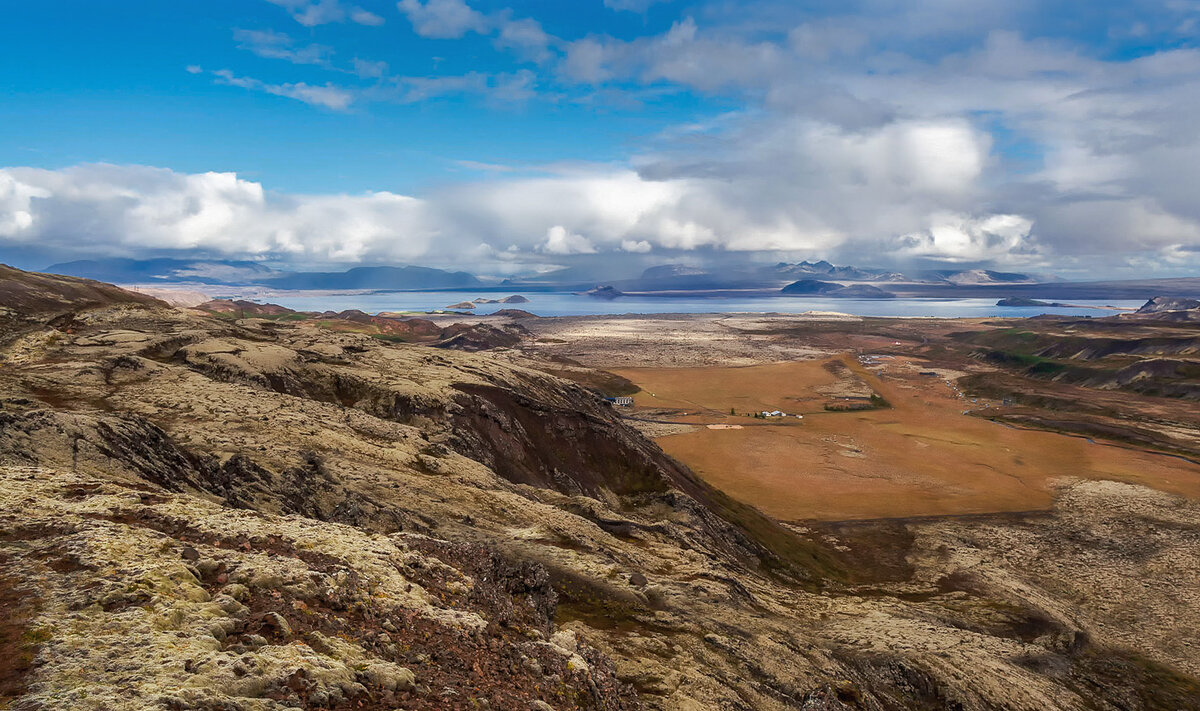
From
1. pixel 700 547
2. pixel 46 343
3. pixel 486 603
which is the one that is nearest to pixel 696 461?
pixel 700 547

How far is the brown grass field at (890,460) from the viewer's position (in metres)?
58.0

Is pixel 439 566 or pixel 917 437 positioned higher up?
pixel 439 566

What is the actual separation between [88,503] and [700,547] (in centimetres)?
2920

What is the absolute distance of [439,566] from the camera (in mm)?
18500

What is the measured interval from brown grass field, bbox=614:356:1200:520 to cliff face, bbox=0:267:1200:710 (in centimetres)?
678

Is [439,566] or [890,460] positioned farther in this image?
[890,460]

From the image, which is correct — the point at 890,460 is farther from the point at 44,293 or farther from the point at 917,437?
the point at 44,293

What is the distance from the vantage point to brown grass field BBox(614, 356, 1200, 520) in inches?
2283

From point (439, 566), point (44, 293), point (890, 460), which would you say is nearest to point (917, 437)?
point (890, 460)

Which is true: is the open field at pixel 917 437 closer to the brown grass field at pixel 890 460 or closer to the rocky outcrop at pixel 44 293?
the brown grass field at pixel 890 460

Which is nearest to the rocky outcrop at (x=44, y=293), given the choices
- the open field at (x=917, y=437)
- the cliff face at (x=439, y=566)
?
the cliff face at (x=439, y=566)

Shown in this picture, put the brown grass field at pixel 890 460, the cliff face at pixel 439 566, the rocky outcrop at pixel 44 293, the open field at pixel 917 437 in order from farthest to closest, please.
A: 1. the rocky outcrop at pixel 44 293
2. the open field at pixel 917 437
3. the brown grass field at pixel 890 460
4. the cliff face at pixel 439 566

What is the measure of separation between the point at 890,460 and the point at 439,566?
6767 centimetres

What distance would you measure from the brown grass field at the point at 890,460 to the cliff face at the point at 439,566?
267 inches
